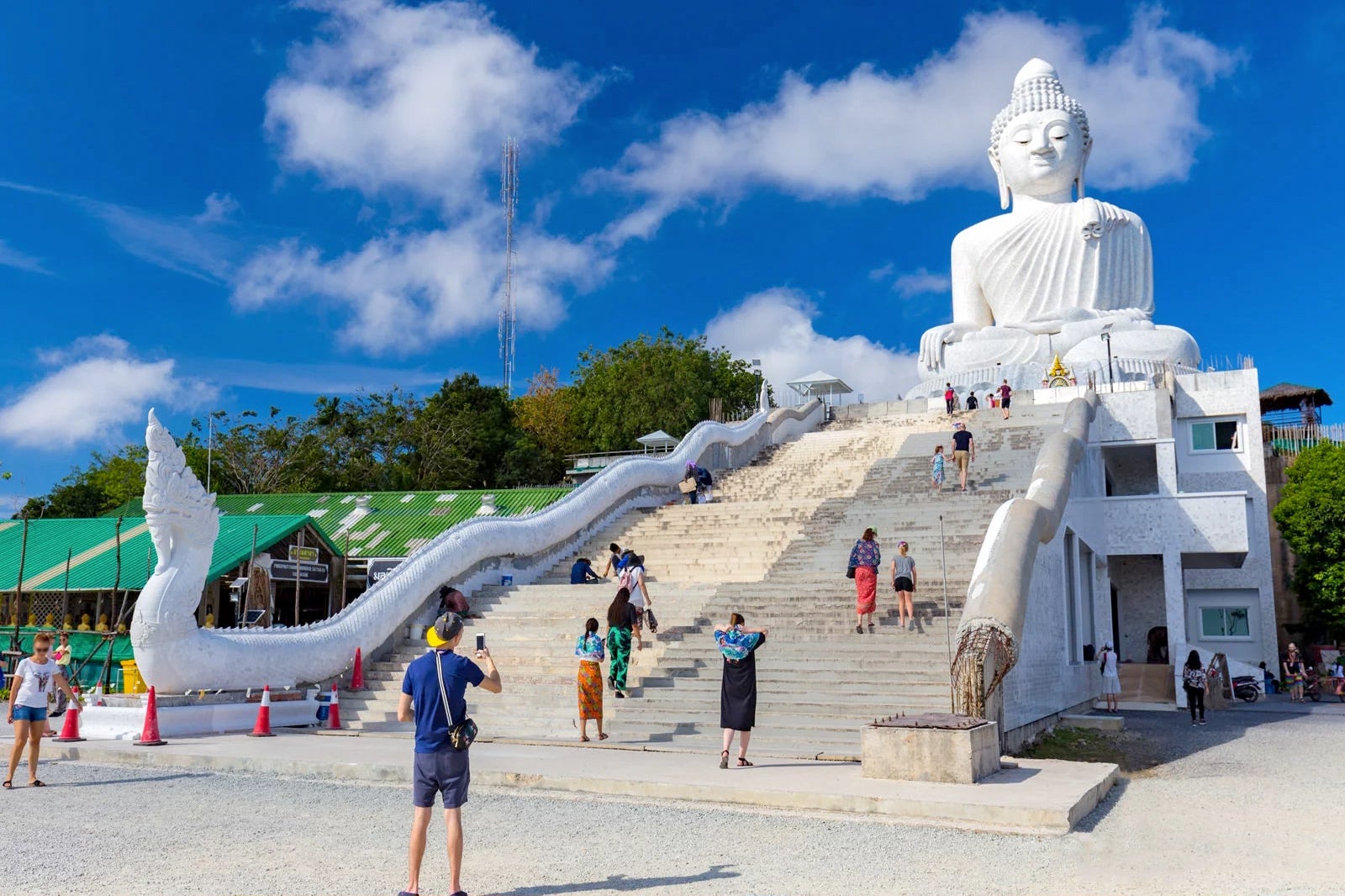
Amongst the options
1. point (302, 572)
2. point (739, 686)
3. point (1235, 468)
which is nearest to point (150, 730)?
point (739, 686)

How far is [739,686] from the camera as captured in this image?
9.49 meters

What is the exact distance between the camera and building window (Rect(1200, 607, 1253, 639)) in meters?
26.0

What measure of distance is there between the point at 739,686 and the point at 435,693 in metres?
4.34

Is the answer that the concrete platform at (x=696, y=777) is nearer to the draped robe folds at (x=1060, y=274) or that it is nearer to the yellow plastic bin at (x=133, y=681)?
the yellow plastic bin at (x=133, y=681)

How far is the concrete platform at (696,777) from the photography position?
293 inches

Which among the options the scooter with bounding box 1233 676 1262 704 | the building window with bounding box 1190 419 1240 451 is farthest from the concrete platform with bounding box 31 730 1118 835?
the building window with bounding box 1190 419 1240 451

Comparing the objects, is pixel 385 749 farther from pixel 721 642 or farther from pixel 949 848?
pixel 949 848

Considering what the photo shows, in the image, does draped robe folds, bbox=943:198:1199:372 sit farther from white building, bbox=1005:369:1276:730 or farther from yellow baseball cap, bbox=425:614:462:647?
yellow baseball cap, bbox=425:614:462:647

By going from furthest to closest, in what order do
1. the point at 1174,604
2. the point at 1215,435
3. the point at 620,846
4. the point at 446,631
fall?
the point at 1215,435 < the point at 1174,604 < the point at 620,846 < the point at 446,631

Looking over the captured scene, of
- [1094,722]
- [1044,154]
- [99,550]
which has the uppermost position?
[1044,154]

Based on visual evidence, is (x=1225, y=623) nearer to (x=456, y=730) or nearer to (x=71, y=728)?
(x=71, y=728)

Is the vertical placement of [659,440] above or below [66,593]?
above

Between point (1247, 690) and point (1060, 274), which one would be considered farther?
point (1060, 274)

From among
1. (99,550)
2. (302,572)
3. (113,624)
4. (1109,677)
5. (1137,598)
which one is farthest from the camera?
(1137,598)
